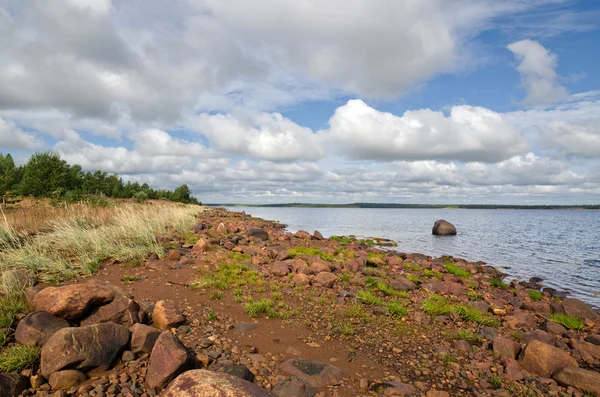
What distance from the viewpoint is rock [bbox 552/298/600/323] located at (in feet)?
32.8

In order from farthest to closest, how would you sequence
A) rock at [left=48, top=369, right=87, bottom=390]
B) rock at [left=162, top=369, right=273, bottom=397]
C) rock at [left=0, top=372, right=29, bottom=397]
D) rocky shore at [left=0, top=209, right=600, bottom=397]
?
rocky shore at [left=0, top=209, right=600, bottom=397], rock at [left=48, top=369, right=87, bottom=390], rock at [left=0, top=372, right=29, bottom=397], rock at [left=162, top=369, right=273, bottom=397]

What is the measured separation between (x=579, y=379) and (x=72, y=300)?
924cm

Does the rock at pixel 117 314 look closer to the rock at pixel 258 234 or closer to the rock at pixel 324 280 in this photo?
the rock at pixel 324 280

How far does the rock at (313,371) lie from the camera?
18.7ft

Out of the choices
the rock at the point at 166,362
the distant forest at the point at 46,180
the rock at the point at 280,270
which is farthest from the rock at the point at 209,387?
the distant forest at the point at 46,180

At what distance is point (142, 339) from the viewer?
5.96m

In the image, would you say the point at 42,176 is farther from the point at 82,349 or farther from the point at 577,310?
the point at 577,310

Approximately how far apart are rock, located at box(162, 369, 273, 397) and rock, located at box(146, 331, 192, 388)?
2.66ft

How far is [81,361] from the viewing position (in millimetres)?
5262

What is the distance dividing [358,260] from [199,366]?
9873 mm

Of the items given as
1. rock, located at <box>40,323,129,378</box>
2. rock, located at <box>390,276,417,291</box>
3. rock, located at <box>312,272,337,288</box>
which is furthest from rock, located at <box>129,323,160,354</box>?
rock, located at <box>390,276,417,291</box>

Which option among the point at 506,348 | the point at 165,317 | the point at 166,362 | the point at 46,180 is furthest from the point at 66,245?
the point at 46,180

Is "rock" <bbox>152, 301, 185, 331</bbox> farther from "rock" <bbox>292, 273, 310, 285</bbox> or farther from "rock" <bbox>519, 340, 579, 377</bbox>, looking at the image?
"rock" <bbox>519, 340, 579, 377</bbox>

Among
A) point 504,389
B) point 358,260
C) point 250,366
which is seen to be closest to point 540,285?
point 358,260
